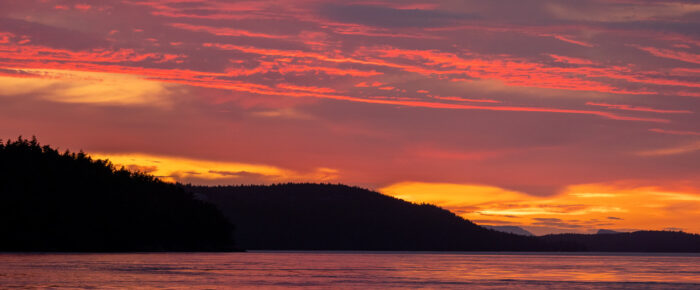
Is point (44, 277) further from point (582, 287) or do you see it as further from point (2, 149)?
point (2, 149)

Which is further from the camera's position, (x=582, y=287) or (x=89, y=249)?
(x=89, y=249)

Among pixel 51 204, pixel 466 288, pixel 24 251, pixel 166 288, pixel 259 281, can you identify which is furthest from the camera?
pixel 51 204

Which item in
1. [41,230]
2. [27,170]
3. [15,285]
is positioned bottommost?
[15,285]

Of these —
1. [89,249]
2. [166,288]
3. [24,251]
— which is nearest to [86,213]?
[89,249]

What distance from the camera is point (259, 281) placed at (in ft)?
294

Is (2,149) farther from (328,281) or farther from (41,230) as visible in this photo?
(328,281)

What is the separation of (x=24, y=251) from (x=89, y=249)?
19.5 metres

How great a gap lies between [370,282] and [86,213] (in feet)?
399

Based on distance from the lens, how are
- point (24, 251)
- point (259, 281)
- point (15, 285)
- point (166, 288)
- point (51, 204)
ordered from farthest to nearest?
1. point (51, 204)
2. point (24, 251)
3. point (259, 281)
4. point (166, 288)
5. point (15, 285)

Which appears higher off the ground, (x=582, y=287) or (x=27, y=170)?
(x=27, y=170)

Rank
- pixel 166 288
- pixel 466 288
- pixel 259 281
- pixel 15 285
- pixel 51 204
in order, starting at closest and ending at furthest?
1. pixel 15 285
2. pixel 166 288
3. pixel 466 288
4. pixel 259 281
5. pixel 51 204

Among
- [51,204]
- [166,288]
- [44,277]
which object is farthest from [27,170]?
[166,288]

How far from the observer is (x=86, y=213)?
197625mm

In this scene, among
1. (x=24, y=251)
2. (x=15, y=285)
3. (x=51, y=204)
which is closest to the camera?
(x=15, y=285)
